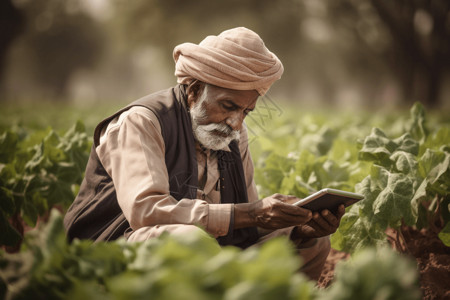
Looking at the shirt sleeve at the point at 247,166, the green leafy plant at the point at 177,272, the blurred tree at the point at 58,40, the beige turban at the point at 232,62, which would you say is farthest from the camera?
the blurred tree at the point at 58,40

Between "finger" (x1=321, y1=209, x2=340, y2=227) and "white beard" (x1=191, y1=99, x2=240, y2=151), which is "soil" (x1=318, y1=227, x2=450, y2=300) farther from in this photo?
"white beard" (x1=191, y1=99, x2=240, y2=151)

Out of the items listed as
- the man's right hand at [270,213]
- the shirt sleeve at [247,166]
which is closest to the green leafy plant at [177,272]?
the man's right hand at [270,213]

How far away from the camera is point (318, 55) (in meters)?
68.6

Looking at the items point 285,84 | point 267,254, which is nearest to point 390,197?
point 267,254

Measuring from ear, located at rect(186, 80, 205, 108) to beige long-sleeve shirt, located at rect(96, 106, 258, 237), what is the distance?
15.4 inches

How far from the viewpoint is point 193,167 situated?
324cm

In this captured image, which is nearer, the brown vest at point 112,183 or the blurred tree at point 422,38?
the brown vest at point 112,183

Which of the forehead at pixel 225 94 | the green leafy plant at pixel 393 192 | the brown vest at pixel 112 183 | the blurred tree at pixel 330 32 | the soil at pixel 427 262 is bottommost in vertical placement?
the blurred tree at pixel 330 32

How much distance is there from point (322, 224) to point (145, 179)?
1.14m

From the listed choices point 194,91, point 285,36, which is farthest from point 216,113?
point 285,36

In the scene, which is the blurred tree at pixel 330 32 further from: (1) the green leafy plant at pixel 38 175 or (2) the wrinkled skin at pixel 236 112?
(2) the wrinkled skin at pixel 236 112

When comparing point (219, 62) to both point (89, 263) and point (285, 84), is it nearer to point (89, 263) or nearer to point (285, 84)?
point (89, 263)

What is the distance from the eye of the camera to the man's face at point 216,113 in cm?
337

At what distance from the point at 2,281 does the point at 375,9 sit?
98.9 feet
